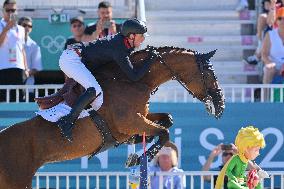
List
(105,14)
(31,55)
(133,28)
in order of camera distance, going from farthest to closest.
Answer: (31,55), (105,14), (133,28)

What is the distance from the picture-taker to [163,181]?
1385 cm

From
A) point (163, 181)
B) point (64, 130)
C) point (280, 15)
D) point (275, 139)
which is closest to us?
point (64, 130)

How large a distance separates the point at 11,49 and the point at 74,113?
3.62m

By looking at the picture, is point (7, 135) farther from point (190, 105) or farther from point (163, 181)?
point (190, 105)

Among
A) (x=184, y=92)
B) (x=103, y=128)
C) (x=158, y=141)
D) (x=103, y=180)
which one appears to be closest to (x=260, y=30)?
(x=184, y=92)

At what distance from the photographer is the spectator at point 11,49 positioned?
15.9 meters

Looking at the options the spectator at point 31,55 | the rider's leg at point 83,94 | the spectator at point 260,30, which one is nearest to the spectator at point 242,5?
the spectator at point 260,30

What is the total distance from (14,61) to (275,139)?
360cm

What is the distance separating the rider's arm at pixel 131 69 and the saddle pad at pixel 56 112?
0.63 meters

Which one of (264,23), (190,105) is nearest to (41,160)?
(190,105)

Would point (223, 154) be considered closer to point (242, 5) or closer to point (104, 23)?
point (104, 23)

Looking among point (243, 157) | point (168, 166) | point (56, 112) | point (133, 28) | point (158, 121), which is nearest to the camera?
point (243, 157)

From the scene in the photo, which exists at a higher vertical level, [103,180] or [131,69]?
[131,69]

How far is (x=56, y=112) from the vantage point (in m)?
12.7
